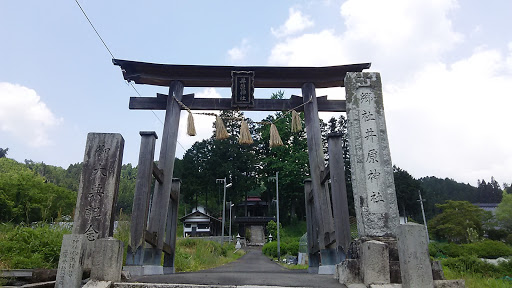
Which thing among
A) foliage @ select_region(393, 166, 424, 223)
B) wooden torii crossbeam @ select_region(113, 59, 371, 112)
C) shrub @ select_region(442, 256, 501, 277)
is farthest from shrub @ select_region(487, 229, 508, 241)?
wooden torii crossbeam @ select_region(113, 59, 371, 112)

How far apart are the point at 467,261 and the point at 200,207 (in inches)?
1780

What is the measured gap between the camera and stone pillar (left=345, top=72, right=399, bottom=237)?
4828mm

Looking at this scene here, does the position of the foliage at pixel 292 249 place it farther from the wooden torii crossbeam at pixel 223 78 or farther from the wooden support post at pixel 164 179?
the wooden support post at pixel 164 179

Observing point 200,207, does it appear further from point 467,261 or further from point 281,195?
point 467,261

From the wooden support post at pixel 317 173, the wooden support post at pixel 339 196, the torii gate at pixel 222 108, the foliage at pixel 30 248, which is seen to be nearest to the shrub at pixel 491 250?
the torii gate at pixel 222 108

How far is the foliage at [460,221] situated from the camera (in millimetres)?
31030

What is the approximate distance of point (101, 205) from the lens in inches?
193

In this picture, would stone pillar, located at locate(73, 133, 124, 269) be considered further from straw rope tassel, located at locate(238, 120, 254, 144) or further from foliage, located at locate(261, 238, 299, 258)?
foliage, located at locate(261, 238, 299, 258)

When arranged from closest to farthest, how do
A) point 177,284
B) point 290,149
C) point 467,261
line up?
point 177,284
point 467,261
point 290,149

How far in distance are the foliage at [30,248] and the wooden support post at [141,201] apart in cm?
126

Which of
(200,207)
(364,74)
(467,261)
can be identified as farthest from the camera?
(200,207)

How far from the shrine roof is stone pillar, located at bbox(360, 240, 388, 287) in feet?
17.2

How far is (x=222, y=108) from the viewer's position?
8.38m

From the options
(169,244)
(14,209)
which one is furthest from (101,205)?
(14,209)
